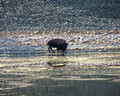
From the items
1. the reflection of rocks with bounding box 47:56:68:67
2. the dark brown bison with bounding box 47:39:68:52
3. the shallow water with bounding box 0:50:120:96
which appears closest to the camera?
the shallow water with bounding box 0:50:120:96

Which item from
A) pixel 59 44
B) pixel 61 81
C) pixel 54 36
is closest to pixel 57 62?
pixel 61 81

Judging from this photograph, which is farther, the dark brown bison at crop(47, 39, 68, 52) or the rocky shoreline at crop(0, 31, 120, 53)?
the rocky shoreline at crop(0, 31, 120, 53)

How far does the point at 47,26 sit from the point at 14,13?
6.50 metres

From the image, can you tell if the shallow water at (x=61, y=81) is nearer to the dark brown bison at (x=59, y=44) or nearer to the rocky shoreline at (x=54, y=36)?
the dark brown bison at (x=59, y=44)

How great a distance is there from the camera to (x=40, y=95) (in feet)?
31.2

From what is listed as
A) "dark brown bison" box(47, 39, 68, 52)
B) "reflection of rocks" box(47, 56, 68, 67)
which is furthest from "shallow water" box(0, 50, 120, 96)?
"dark brown bison" box(47, 39, 68, 52)

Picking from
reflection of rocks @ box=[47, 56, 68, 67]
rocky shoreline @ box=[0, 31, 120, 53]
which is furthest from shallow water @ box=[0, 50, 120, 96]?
rocky shoreline @ box=[0, 31, 120, 53]

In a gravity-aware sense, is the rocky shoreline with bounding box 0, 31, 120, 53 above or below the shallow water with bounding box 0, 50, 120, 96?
above

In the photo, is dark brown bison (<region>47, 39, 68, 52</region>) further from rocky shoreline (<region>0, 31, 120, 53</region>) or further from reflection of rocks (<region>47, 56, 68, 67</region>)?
reflection of rocks (<region>47, 56, 68, 67</region>)

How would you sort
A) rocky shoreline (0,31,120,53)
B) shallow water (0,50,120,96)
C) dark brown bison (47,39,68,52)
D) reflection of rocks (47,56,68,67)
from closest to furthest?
1. shallow water (0,50,120,96)
2. reflection of rocks (47,56,68,67)
3. dark brown bison (47,39,68,52)
4. rocky shoreline (0,31,120,53)

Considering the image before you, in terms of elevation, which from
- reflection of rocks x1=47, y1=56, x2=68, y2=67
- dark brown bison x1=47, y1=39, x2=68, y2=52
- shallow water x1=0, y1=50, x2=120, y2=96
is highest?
dark brown bison x1=47, y1=39, x2=68, y2=52

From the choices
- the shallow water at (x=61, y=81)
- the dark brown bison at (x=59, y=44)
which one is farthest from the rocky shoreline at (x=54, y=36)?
the shallow water at (x=61, y=81)

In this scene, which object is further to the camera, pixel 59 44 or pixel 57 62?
pixel 59 44

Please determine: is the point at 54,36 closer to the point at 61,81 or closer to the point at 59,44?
the point at 59,44
